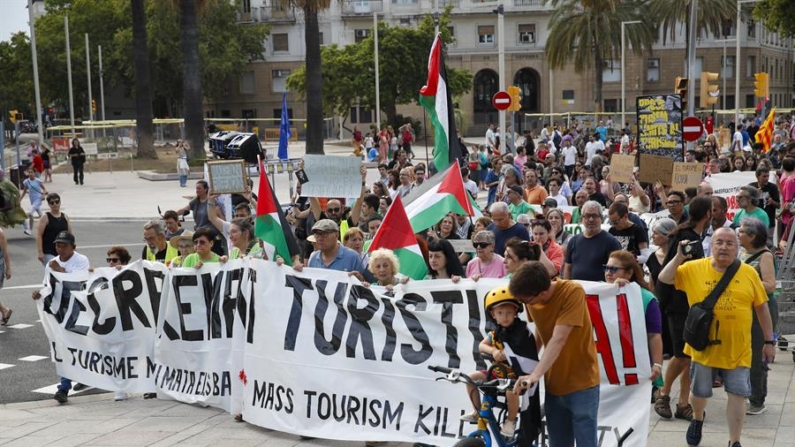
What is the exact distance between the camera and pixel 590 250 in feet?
27.5

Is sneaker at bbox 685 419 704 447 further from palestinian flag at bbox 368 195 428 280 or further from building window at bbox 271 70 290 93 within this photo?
building window at bbox 271 70 290 93

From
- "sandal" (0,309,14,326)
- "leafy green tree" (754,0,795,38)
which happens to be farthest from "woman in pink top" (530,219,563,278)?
"leafy green tree" (754,0,795,38)

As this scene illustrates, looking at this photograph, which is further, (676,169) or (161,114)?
(161,114)

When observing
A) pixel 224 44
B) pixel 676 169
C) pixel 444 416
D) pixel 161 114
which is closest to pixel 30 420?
pixel 444 416

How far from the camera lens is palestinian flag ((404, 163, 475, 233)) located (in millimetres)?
9828

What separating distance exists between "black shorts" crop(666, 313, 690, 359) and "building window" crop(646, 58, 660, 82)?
68.4 m

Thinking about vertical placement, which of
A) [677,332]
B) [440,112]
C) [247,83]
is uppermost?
[247,83]

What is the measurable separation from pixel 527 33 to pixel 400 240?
67.2 meters

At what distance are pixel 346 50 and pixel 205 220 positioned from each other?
48144 millimetres

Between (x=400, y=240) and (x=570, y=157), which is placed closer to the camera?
(x=400, y=240)

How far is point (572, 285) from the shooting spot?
5.63m

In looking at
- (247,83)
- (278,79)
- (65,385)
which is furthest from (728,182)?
(247,83)

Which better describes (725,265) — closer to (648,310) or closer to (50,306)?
(648,310)

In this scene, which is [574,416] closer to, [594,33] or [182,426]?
[182,426]
